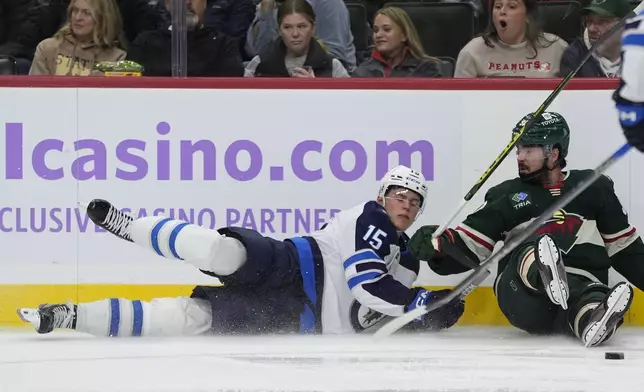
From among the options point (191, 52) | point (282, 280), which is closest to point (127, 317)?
point (282, 280)

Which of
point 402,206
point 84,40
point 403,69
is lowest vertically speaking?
point 402,206

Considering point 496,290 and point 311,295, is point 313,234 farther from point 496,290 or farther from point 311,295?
point 496,290

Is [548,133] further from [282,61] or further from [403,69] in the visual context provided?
[282,61]

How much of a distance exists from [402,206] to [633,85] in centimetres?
153

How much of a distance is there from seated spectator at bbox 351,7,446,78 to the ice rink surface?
110cm

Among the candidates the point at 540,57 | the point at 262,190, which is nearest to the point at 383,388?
the point at 262,190

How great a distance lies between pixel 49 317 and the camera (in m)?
4.79

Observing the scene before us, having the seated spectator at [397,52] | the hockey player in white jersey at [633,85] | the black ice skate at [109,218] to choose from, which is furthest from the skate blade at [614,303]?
the black ice skate at [109,218]

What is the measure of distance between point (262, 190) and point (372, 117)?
534 mm

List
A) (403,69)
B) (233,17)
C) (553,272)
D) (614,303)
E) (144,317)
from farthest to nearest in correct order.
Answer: (233,17) → (403,69) → (144,317) → (553,272) → (614,303)

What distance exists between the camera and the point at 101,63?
18.2 ft

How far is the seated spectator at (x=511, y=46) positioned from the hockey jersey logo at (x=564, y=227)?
633 mm

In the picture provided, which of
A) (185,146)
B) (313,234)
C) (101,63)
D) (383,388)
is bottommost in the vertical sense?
(383,388)

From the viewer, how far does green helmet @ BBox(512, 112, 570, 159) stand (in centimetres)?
519
